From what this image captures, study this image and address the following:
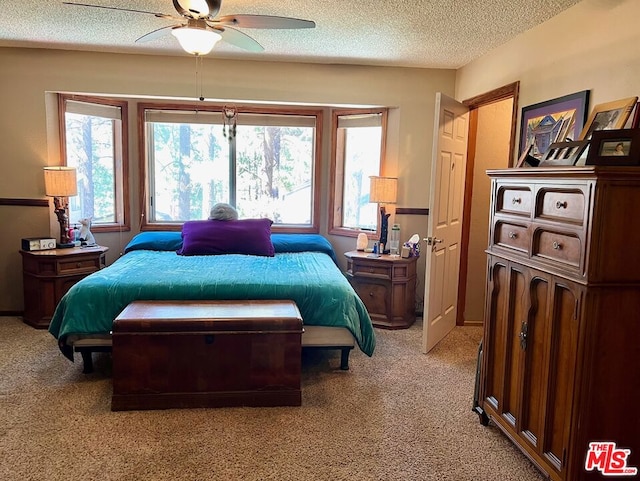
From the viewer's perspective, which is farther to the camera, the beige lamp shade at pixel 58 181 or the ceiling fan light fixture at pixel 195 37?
the beige lamp shade at pixel 58 181

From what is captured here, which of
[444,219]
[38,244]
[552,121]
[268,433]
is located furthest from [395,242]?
[38,244]

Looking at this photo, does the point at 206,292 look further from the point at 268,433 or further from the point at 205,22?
the point at 205,22

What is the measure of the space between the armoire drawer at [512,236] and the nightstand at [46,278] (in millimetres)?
Answer: 3486

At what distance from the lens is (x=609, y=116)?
2.38 m

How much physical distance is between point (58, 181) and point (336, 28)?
276 cm

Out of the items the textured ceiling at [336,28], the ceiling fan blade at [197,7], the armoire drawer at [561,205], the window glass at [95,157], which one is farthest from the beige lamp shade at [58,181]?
the armoire drawer at [561,205]

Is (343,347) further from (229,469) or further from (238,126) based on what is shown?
(238,126)

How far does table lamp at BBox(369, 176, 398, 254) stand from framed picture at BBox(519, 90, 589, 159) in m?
1.44

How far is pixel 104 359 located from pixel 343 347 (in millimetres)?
1758

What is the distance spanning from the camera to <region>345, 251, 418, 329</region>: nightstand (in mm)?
4344

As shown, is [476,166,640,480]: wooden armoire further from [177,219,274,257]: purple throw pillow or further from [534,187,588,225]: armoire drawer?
[177,219,274,257]: purple throw pillow

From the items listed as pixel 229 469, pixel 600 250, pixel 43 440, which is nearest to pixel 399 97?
pixel 600 250

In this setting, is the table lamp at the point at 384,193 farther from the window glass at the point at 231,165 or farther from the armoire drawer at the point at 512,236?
the armoire drawer at the point at 512,236

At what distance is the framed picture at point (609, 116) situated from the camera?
226 cm
